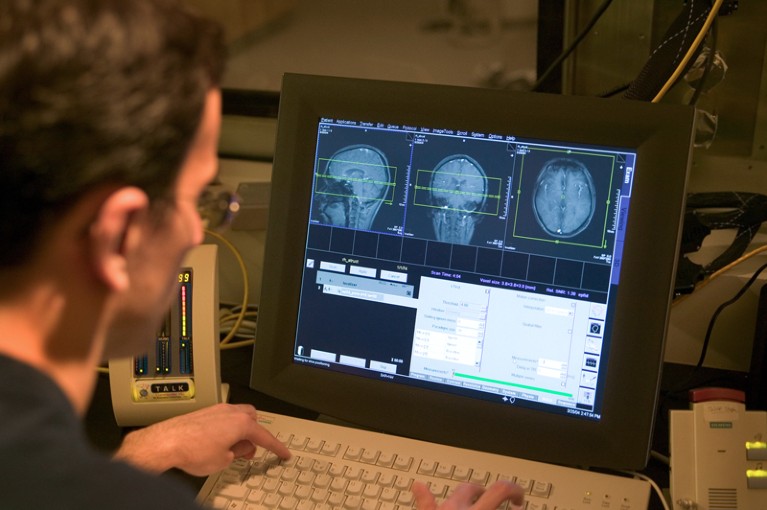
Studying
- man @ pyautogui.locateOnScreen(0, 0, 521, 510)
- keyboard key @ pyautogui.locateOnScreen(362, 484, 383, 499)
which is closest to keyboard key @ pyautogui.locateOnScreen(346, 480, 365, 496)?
keyboard key @ pyautogui.locateOnScreen(362, 484, 383, 499)

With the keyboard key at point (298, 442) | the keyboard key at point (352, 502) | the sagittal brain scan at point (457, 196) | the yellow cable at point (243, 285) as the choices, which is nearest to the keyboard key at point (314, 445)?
the keyboard key at point (298, 442)

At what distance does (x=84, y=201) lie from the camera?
1.86 feet

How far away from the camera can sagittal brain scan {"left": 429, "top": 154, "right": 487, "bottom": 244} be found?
107 centimetres

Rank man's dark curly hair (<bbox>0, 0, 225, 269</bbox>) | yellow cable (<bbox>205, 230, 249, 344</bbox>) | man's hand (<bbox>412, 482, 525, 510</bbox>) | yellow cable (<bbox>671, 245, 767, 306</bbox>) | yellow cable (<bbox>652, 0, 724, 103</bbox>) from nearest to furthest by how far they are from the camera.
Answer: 1. man's dark curly hair (<bbox>0, 0, 225, 269</bbox>)
2. man's hand (<bbox>412, 482, 525, 510</bbox>)
3. yellow cable (<bbox>652, 0, 724, 103</bbox>)
4. yellow cable (<bbox>671, 245, 767, 306</bbox>)
5. yellow cable (<bbox>205, 230, 249, 344</bbox>)

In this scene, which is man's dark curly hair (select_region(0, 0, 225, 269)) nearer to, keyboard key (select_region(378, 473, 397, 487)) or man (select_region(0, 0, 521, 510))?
man (select_region(0, 0, 521, 510))

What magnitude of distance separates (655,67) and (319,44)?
0.74 m

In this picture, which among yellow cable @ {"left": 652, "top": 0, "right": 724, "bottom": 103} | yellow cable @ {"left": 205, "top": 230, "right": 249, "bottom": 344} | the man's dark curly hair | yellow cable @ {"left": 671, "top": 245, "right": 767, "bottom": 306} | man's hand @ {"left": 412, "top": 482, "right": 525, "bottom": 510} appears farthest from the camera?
yellow cable @ {"left": 205, "top": 230, "right": 249, "bottom": 344}

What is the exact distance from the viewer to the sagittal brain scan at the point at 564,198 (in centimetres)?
103

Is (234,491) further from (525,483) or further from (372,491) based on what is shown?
(525,483)

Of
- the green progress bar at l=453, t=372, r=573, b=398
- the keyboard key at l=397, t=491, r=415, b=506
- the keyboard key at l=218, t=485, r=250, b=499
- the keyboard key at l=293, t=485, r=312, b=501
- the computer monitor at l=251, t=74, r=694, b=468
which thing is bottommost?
the keyboard key at l=218, t=485, r=250, b=499

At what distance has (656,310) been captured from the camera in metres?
1.00

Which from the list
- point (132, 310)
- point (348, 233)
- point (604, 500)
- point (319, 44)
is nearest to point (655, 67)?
point (348, 233)

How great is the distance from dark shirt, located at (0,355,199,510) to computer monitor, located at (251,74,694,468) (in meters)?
0.55

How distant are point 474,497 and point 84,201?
24.5 inches
